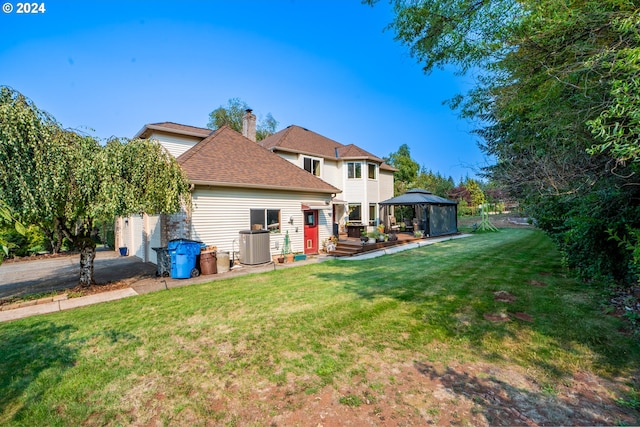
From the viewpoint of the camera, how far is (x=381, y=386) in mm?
3035

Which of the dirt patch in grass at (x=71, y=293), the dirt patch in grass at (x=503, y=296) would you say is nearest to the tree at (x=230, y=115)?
the dirt patch in grass at (x=71, y=293)

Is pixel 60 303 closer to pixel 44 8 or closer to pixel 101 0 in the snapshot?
pixel 44 8

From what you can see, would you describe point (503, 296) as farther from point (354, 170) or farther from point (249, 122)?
point (354, 170)

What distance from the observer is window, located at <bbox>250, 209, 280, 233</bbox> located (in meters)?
11.8

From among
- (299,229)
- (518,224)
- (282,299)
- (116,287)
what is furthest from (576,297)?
(518,224)

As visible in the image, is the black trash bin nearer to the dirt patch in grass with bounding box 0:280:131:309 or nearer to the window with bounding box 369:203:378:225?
the dirt patch in grass with bounding box 0:280:131:309

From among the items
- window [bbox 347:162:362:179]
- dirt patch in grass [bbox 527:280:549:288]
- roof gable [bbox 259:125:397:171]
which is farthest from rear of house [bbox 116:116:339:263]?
dirt patch in grass [bbox 527:280:549:288]

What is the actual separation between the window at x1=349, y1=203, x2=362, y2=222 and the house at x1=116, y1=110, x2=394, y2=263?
14.3 feet

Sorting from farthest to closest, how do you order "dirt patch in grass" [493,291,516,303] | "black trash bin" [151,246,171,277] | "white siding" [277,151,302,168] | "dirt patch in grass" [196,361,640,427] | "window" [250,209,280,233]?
"white siding" [277,151,302,168]
"window" [250,209,280,233]
"black trash bin" [151,246,171,277]
"dirt patch in grass" [493,291,516,303]
"dirt patch in grass" [196,361,640,427]

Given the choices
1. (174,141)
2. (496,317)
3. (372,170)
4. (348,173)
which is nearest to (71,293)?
(174,141)

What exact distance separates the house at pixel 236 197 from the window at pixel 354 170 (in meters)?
2.88

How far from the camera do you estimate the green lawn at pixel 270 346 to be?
9.50 ft

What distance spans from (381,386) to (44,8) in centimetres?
1176

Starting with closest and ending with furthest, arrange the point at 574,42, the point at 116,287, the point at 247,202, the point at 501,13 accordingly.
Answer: the point at 574,42 < the point at 501,13 < the point at 116,287 < the point at 247,202
